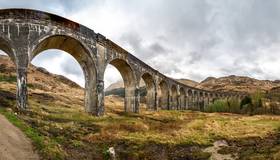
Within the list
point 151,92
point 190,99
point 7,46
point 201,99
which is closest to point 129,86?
point 151,92

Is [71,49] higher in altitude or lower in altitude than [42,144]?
higher

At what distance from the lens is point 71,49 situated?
32.9 metres

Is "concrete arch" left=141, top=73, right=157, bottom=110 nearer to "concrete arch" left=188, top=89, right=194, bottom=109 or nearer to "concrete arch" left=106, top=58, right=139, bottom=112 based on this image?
"concrete arch" left=106, top=58, right=139, bottom=112

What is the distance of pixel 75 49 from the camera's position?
1296 inches

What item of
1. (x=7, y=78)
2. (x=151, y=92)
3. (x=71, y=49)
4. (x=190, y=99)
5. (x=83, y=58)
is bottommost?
(x=190, y=99)

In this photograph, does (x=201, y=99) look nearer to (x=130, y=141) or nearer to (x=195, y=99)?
(x=195, y=99)

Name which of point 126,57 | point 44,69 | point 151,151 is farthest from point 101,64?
point 44,69

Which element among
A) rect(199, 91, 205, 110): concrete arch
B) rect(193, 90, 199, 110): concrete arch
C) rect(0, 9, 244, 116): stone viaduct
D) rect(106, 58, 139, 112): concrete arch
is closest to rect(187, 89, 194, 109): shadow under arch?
rect(193, 90, 199, 110): concrete arch

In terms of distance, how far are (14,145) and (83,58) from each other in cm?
1975

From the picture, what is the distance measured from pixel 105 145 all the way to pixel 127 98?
2423 cm

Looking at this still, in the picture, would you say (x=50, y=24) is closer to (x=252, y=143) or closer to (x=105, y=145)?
(x=105, y=145)

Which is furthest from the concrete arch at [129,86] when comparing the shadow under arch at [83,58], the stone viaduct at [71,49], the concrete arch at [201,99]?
the concrete arch at [201,99]

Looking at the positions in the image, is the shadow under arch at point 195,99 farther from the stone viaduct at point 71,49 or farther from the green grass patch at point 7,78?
the green grass patch at point 7,78

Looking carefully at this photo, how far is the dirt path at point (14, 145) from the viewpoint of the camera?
1338 cm
